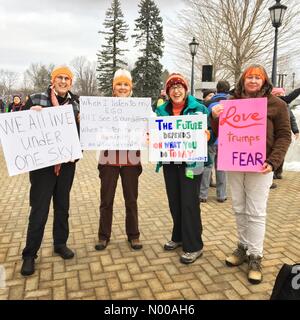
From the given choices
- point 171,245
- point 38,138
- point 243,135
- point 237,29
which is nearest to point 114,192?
point 171,245

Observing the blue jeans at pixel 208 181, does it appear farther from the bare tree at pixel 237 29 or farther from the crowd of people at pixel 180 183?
the bare tree at pixel 237 29

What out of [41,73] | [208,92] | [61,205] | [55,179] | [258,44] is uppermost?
[41,73]

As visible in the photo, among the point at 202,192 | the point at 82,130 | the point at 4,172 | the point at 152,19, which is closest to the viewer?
the point at 82,130

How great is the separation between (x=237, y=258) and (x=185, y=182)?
40.7 inches

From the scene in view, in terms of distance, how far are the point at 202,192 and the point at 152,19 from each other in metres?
39.3

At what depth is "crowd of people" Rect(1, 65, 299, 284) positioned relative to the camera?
131 inches

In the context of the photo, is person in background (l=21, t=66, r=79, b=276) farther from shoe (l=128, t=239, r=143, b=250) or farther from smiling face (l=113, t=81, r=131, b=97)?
shoe (l=128, t=239, r=143, b=250)

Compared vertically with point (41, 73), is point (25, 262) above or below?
below

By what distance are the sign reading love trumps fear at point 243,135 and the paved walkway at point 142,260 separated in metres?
1.17

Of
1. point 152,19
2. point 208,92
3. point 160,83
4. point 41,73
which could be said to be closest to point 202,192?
point 208,92

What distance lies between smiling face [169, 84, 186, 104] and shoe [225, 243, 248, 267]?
177 cm

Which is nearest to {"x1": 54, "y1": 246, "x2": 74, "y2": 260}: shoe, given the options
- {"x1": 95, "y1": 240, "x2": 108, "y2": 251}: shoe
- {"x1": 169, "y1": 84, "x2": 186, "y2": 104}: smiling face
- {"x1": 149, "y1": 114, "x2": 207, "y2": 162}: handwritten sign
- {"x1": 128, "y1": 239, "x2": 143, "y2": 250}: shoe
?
{"x1": 95, "y1": 240, "x2": 108, "y2": 251}: shoe
